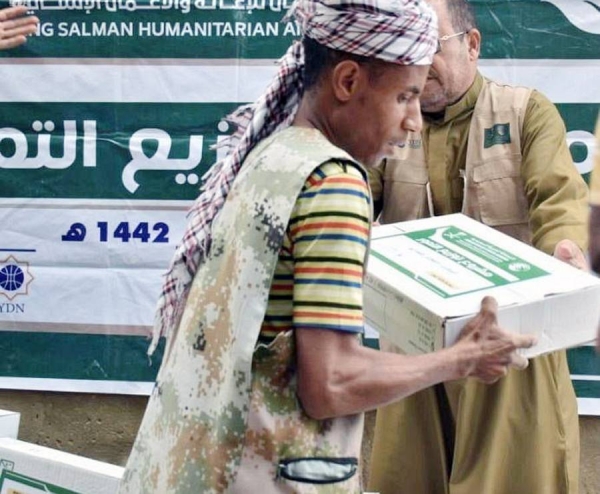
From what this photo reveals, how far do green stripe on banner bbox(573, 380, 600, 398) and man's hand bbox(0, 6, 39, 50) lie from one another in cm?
235

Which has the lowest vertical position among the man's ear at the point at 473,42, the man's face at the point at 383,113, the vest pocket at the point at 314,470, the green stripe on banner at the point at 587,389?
the green stripe on banner at the point at 587,389

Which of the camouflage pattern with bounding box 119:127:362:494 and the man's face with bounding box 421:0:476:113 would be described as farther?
the man's face with bounding box 421:0:476:113

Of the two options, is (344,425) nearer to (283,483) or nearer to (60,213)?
(283,483)

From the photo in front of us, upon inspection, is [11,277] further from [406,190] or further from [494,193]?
[494,193]

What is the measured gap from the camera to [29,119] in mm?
4531

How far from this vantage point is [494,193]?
3.27m

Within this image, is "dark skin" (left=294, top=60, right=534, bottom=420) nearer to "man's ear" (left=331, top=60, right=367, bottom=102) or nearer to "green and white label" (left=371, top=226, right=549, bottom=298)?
"man's ear" (left=331, top=60, right=367, bottom=102)

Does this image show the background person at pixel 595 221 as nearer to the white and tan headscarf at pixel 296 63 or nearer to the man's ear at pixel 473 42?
the white and tan headscarf at pixel 296 63

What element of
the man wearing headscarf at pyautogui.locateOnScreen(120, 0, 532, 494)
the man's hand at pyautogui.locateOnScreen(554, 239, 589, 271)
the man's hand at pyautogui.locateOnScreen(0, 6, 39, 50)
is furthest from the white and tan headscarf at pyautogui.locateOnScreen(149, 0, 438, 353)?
the man's hand at pyautogui.locateOnScreen(0, 6, 39, 50)

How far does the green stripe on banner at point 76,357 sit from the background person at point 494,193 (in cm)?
152

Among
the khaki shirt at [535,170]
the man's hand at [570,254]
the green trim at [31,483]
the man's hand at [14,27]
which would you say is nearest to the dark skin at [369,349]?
the man's hand at [570,254]

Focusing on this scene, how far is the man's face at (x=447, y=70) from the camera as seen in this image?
3252mm

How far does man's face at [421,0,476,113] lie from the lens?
3252mm

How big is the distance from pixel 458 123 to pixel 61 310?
1.94 meters
